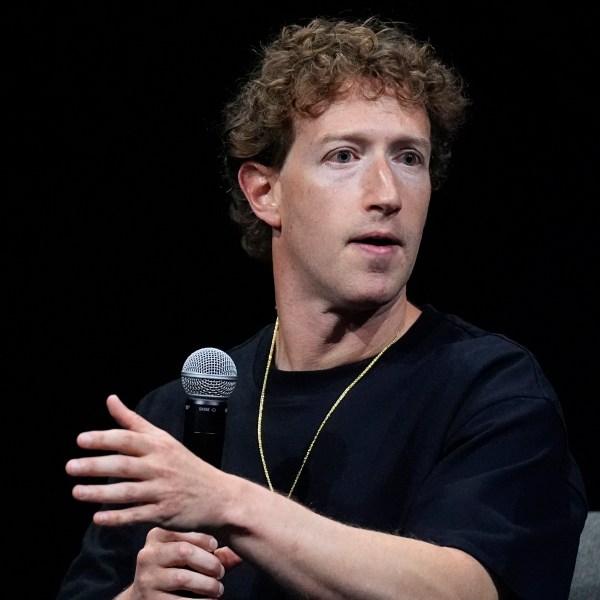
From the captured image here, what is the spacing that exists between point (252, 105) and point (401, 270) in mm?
675

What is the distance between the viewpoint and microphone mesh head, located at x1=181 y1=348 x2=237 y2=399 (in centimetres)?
177

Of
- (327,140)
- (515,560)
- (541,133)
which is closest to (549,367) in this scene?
(541,133)

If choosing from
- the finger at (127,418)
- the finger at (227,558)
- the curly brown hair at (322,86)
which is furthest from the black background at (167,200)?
the finger at (127,418)

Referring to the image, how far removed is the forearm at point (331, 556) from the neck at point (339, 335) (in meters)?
0.65

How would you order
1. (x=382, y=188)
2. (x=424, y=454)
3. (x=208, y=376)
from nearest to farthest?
1. (x=208, y=376)
2. (x=424, y=454)
3. (x=382, y=188)

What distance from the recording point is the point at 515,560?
1.86 metres

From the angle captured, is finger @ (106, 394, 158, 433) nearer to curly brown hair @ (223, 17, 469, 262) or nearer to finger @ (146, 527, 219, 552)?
finger @ (146, 527, 219, 552)

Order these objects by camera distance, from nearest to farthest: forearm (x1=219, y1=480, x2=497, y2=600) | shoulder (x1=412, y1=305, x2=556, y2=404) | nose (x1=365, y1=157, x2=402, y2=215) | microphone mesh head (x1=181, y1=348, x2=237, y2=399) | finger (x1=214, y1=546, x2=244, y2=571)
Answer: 1. forearm (x1=219, y1=480, x2=497, y2=600)
2. microphone mesh head (x1=181, y1=348, x2=237, y2=399)
3. finger (x1=214, y1=546, x2=244, y2=571)
4. shoulder (x1=412, y1=305, x2=556, y2=404)
5. nose (x1=365, y1=157, x2=402, y2=215)

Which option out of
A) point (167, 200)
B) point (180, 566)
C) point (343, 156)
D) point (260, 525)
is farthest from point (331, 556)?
point (167, 200)

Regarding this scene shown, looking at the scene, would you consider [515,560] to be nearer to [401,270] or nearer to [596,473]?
[401,270]

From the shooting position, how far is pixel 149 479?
5.11 ft

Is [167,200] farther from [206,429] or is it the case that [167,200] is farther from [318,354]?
[206,429]

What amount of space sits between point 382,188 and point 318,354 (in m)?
0.40

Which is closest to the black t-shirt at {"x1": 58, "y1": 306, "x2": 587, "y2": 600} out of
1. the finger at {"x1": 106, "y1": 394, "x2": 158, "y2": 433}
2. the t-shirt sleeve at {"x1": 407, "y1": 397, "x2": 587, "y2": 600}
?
the t-shirt sleeve at {"x1": 407, "y1": 397, "x2": 587, "y2": 600}
